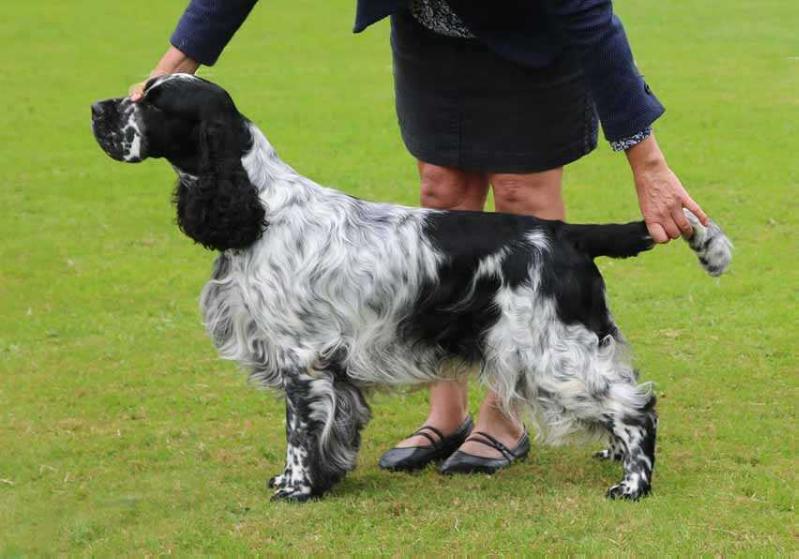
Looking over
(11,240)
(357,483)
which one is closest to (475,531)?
(357,483)

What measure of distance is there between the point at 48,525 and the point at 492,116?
226 cm

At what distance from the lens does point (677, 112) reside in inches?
579

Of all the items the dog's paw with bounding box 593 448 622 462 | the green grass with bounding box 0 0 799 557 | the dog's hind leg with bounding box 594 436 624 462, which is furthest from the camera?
the dog's paw with bounding box 593 448 622 462

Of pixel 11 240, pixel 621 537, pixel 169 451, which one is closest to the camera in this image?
pixel 621 537

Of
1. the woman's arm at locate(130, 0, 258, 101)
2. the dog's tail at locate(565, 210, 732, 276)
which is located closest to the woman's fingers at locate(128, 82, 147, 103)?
the woman's arm at locate(130, 0, 258, 101)

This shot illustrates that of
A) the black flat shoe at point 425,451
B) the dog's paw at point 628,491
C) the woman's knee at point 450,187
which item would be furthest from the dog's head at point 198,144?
the dog's paw at point 628,491

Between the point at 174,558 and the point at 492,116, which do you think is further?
the point at 492,116

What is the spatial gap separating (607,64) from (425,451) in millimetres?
1788

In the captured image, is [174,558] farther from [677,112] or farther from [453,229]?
[677,112]

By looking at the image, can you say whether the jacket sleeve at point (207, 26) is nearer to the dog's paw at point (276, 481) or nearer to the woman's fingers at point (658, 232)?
the dog's paw at point (276, 481)

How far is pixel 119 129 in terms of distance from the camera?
4.93 metres

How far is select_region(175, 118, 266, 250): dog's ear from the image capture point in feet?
16.0

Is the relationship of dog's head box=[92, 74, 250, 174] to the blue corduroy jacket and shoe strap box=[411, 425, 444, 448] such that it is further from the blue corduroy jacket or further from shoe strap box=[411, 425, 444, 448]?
shoe strap box=[411, 425, 444, 448]

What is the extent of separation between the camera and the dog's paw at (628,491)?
495 centimetres
